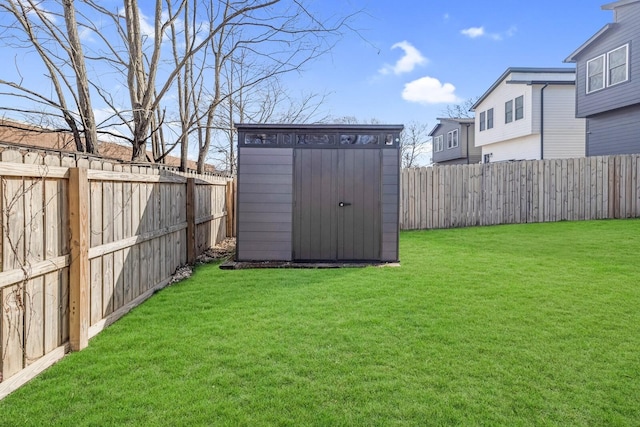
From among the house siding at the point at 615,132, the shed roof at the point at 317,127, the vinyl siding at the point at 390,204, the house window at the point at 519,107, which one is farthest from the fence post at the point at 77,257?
the house window at the point at 519,107

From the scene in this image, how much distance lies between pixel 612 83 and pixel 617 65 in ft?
1.83

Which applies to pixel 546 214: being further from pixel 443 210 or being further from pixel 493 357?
pixel 493 357

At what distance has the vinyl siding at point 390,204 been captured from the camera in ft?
20.6

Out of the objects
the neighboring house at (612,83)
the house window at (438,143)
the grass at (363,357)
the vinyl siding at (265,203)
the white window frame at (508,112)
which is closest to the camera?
the grass at (363,357)

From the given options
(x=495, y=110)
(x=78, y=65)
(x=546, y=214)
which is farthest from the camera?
(x=495, y=110)

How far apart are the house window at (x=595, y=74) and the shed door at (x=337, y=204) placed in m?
12.2

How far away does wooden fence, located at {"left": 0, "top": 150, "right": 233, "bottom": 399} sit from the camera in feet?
8.03

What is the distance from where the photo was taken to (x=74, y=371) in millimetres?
2688

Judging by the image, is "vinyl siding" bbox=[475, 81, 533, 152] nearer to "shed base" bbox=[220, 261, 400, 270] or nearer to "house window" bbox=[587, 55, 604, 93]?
"house window" bbox=[587, 55, 604, 93]

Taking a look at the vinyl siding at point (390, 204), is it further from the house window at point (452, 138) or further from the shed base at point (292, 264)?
the house window at point (452, 138)

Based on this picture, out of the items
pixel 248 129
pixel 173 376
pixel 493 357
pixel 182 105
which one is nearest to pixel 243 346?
pixel 173 376

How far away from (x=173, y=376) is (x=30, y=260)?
1.16m

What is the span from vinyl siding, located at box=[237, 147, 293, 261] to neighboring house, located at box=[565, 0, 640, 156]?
12168 millimetres

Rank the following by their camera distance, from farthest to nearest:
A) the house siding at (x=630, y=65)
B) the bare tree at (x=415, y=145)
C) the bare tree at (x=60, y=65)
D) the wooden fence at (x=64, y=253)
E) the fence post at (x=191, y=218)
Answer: the bare tree at (x=415, y=145) → the house siding at (x=630, y=65) → the fence post at (x=191, y=218) → the bare tree at (x=60, y=65) → the wooden fence at (x=64, y=253)
